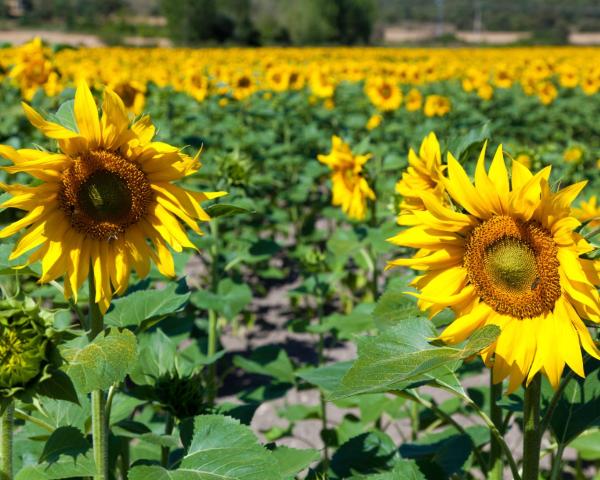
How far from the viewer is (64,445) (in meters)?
1.20

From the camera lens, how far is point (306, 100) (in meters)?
7.15

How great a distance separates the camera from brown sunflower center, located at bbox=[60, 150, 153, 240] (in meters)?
1.21

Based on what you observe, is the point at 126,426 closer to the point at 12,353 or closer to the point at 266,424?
the point at 12,353

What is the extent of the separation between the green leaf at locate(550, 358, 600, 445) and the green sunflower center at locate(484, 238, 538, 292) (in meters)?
0.28

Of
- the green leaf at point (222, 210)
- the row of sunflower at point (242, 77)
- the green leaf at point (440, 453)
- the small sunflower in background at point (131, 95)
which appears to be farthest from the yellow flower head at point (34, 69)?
the green leaf at point (440, 453)

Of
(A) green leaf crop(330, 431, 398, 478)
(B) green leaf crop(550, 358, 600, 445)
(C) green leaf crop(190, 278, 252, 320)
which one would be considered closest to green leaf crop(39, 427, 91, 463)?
(A) green leaf crop(330, 431, 398, 478)

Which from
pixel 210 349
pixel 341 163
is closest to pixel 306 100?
pixel 341 163

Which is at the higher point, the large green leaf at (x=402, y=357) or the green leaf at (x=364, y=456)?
the large green leaf at (x=402, y=357)

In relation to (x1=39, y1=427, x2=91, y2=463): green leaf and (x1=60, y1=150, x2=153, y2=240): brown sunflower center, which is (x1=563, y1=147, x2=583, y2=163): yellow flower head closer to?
(x1=60, y1=150, x2=153, y2=240): brown sunflower center

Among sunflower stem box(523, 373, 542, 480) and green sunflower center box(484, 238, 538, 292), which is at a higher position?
green sunflower center box(484, 238, 538, 292)

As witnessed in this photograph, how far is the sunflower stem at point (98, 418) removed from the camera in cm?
122

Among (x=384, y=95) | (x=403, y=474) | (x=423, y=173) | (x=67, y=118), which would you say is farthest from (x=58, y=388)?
(x=384, y=95)

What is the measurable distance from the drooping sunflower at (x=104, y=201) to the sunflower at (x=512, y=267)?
407 mm

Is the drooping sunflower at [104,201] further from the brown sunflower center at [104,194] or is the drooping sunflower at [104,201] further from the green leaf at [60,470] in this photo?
the green leaf at [60,470]
